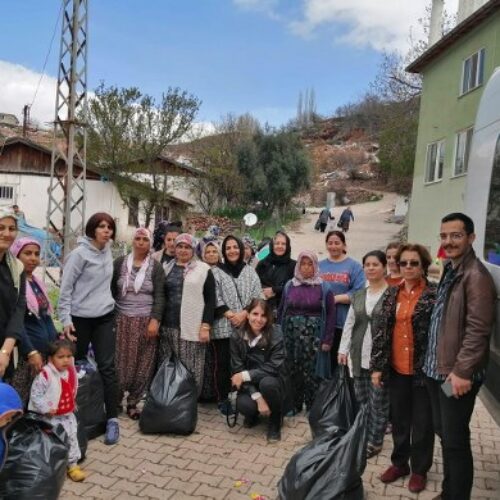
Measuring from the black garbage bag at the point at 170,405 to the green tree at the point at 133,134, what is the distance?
2171 cm

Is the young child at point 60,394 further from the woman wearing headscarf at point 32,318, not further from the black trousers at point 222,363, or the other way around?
the black trousers at point 222,363

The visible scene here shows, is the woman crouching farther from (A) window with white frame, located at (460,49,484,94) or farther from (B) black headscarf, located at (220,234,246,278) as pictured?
(A) window with white frame, located at (460,49,484,94)

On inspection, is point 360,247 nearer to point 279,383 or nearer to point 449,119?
point 449,119

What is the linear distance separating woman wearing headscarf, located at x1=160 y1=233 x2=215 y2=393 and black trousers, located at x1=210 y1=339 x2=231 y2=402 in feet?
0.75

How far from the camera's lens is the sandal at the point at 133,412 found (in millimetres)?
4574

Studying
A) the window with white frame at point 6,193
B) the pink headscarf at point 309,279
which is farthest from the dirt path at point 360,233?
the pink headscarf at point 309,279

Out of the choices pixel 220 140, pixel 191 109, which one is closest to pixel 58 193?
pixel 191 109

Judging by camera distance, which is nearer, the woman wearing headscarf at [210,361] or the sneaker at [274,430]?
the sneaker at [274,430]

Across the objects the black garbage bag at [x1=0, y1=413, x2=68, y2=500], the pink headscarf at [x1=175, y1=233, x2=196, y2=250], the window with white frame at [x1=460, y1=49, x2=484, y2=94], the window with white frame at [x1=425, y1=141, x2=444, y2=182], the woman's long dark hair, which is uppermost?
the window with white frame at [x1=460, y1=49, x2=484, y2=94]

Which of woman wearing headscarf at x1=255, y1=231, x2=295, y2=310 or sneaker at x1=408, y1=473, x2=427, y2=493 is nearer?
sneaker at x1=408, y1=473, x2=427, y2=493

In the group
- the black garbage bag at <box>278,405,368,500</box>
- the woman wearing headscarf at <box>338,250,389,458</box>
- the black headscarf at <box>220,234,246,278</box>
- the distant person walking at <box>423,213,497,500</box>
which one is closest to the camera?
the distant person walking at <box>423,213,497,500</box>

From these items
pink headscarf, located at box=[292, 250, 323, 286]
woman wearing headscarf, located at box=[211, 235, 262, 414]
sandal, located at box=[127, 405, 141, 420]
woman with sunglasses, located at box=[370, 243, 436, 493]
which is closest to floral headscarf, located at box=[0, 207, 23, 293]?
sandal, located at box=[127, 405, 141, 420]

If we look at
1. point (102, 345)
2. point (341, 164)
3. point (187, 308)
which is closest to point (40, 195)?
point (187, 308)

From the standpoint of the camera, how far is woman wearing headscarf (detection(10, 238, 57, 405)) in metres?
3.46
